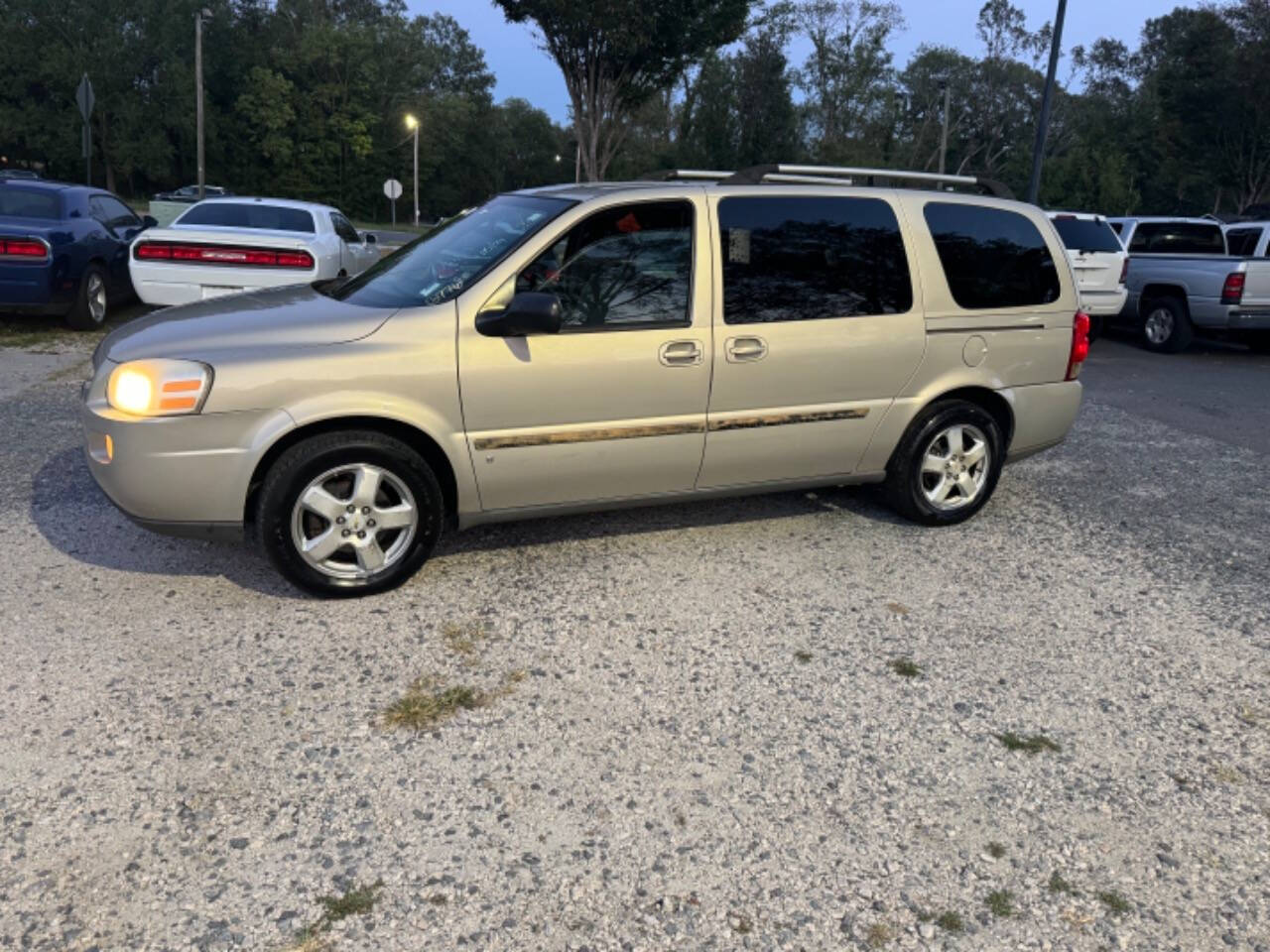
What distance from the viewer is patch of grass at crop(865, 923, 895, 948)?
7.84 feet

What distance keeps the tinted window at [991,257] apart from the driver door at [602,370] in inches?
57.3

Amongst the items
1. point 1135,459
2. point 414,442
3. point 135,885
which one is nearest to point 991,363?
point 1135,459

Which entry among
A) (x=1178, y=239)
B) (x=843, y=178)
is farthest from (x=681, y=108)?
(x=843, y=178)

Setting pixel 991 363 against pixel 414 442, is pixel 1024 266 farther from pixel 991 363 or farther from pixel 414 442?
pixel 414 442

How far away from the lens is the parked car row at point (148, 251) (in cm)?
927

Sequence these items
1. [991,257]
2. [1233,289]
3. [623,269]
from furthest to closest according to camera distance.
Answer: [1233,289]
[991,257]
[623,269]

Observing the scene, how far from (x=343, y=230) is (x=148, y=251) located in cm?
288

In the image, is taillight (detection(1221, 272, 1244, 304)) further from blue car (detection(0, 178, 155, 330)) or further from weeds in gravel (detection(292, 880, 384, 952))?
blue car (detection(0, 178, 155, 330))

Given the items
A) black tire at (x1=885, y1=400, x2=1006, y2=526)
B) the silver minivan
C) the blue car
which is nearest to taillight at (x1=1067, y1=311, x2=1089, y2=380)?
the silver minivan

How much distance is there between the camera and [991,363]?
5.22m

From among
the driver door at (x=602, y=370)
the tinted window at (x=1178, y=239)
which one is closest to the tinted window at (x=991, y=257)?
A: the driver door at (x=602, y=370)

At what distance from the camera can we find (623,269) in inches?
172

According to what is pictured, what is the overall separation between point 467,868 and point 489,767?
18.2 inches

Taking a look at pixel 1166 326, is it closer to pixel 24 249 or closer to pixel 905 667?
pixel 905 667
